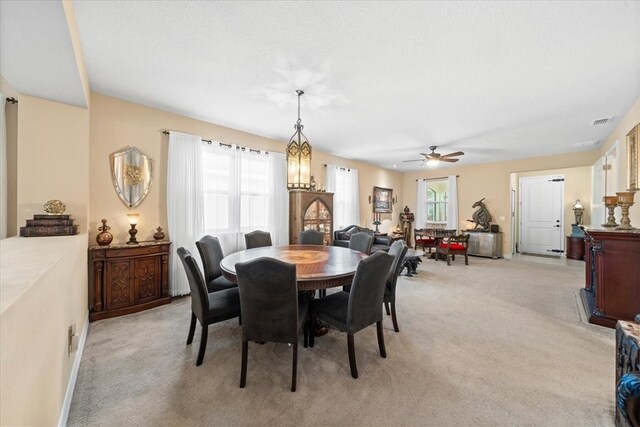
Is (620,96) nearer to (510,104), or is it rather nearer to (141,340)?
(510,104)

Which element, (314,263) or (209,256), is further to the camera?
(209,256)

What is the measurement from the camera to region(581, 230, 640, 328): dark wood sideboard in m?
2.66

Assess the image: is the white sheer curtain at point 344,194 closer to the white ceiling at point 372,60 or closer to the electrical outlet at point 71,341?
the white ceiling at point 372,60

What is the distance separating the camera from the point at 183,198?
3.73 metres

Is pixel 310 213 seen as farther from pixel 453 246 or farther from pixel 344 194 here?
pixel 453 246

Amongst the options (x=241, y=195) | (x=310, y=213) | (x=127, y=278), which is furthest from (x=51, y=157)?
(x=310, y=213)

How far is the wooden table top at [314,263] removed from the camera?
2.03m

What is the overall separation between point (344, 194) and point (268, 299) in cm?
502

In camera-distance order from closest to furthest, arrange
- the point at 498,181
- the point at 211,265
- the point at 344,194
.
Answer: the point at 211,265 → the point at 344,194 → the point at 498,181

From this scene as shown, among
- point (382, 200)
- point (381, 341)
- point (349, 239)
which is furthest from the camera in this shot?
point (382, 200)

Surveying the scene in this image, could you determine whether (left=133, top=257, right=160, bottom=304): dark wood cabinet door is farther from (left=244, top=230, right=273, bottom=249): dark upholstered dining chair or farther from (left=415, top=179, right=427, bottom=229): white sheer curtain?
(left=415, top=179, right=427, bottom=229): white sheer curtain

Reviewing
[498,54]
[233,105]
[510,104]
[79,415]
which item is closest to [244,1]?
[233,105]

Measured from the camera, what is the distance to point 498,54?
7.41 ft

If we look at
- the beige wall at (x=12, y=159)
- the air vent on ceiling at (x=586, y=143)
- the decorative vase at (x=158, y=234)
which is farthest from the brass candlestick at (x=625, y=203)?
the beige wall at (x=12, y=159)
